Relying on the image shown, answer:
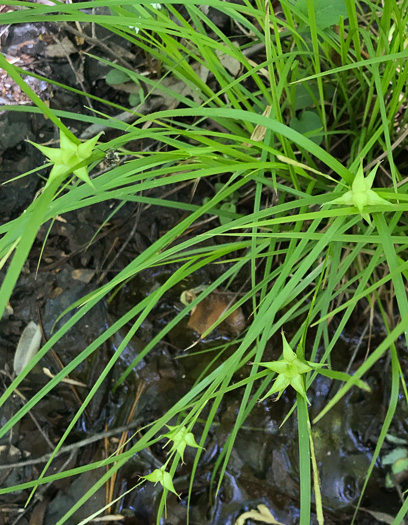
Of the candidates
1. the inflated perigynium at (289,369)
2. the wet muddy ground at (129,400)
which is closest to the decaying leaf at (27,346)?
the wet muddy ground at (129,400)

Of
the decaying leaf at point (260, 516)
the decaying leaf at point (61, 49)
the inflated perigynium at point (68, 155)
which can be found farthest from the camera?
the decaying leaf at point (61, 49)

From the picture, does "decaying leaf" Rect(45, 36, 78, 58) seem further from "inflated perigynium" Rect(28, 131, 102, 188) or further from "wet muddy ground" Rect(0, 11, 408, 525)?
"inflated perigynium" Rect(28, 131, 102, 188)

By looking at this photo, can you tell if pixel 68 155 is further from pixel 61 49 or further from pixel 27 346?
pixel 61 49

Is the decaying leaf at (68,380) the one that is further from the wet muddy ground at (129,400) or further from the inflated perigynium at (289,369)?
the inflated perigynium at (289,369)

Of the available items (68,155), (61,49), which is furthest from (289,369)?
(61,49)

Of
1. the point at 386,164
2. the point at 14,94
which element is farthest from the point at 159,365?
the point at 14,94

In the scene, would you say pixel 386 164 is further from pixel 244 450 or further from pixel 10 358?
pixel 10 358

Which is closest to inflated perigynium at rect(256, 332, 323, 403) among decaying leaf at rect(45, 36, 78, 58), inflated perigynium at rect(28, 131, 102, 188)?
inflated perigynium at rect(28, 131, 102, 188)
